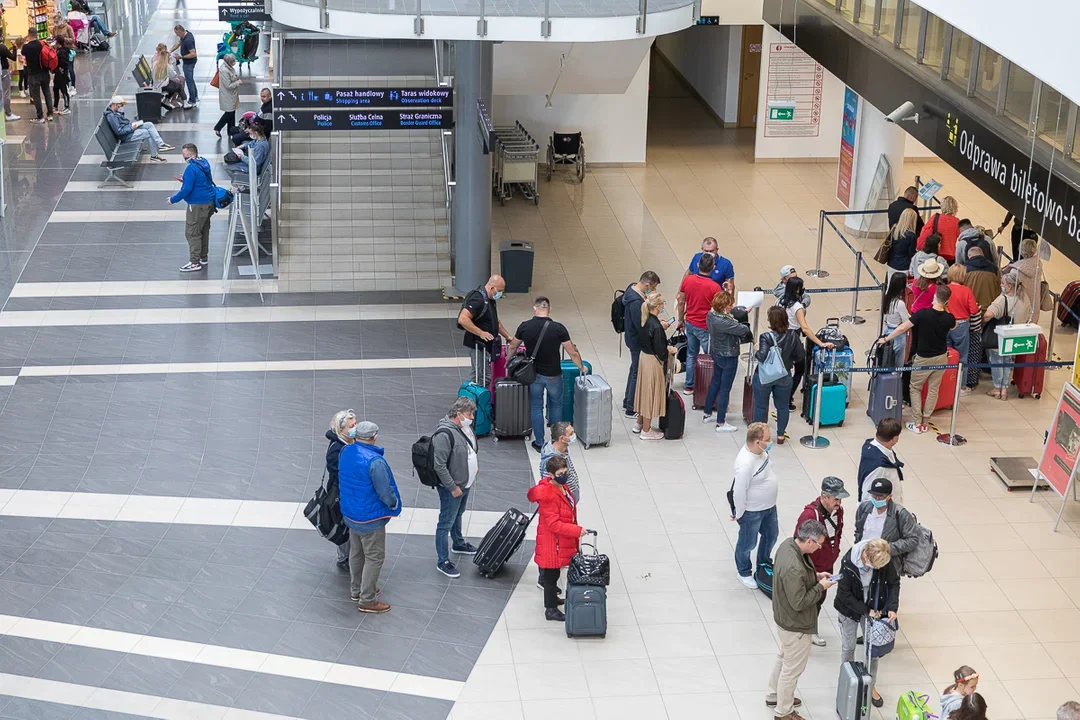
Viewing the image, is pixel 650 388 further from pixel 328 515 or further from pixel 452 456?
pixel 328 515

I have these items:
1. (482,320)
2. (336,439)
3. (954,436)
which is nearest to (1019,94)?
(954,436)

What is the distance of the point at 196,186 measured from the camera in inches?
664

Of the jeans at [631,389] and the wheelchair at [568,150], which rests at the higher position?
the wheelchair at [568,150]

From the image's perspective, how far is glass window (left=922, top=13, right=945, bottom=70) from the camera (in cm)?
1476

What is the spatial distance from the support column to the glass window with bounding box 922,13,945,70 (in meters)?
5.06

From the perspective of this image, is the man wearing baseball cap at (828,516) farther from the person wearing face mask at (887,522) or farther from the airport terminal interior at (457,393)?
the airport terminal interior at (457,393)

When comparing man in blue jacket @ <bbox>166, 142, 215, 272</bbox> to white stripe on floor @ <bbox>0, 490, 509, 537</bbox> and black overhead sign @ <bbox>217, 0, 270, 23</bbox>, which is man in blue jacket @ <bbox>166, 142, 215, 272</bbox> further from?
white stripe on floor @ <bbox>0, 490, 509, 537</bbox>

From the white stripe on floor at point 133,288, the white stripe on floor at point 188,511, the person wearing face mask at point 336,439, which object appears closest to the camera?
the person wearing face mask at point 336,439

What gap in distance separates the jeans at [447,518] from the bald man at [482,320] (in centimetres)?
260

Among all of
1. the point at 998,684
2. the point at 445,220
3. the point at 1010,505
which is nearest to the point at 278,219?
the point at 445,220

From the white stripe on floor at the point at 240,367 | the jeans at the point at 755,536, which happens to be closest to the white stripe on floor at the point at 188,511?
the jeans at the point at 755,536

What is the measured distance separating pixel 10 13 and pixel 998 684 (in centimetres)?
2310

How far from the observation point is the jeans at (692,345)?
43.7ft

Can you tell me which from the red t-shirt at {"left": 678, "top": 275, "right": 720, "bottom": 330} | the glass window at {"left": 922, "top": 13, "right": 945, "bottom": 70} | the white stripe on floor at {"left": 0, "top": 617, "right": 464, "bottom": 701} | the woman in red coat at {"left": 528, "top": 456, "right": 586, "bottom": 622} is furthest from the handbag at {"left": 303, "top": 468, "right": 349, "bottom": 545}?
the glass window at {"left": 922, "top": 13, "right": 945, "bottom": 70}
